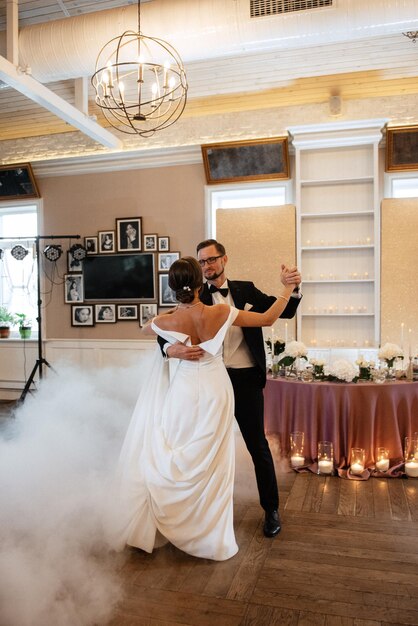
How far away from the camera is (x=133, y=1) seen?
5.12 metres

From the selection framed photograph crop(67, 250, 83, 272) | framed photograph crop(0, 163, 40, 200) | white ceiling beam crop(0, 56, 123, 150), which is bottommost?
framed photograph crop(67, 250, 83, 272)

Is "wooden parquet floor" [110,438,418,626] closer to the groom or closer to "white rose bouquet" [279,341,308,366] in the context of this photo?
the groom

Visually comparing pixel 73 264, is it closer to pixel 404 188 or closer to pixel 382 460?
pixel 404 188

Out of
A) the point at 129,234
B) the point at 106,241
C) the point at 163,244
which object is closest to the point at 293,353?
the point at 163,244

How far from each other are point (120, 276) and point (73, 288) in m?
0.79

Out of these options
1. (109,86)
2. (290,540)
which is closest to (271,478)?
(290,540)

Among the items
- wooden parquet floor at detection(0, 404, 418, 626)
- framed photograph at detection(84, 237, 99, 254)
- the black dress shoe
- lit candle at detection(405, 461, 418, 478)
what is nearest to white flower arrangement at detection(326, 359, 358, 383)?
lit candle at detection(405, 461, 418, 478)

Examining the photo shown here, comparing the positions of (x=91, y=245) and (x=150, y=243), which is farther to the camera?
(x=91, y=245)

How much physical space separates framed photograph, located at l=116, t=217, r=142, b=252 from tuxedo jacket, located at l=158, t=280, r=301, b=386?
4.09m

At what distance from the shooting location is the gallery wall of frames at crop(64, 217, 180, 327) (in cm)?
702

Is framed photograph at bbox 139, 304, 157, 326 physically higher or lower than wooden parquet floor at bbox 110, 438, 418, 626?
higher

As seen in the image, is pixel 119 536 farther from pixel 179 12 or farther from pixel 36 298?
pixel 36 298

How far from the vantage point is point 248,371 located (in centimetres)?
307

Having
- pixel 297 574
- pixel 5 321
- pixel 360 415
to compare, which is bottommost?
pixel 297 574
